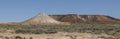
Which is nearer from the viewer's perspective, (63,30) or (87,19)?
(63,30)

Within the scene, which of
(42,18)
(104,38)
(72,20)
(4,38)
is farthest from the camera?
(72,20)

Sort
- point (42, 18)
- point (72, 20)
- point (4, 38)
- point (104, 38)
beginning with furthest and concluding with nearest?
1. point (72, 20)
2. point (42, 18)
3. point (104, 38)
4. point (4, 38)

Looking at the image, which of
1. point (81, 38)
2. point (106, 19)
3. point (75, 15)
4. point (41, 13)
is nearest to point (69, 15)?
point (75, 15)

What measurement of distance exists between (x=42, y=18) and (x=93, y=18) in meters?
46.2

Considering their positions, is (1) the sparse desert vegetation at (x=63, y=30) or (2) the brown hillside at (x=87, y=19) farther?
(2) the brown hillside at (x=87, y=19)

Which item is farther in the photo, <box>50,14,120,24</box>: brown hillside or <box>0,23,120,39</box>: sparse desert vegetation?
<box>50,14,120,24</box>: brown hillside

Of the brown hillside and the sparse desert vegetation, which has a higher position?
the sparse desert vegetation

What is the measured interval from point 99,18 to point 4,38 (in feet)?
474

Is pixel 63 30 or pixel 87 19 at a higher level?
pixel 63 30

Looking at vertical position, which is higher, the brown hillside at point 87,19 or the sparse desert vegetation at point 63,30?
the sparse desert vegetation at point 63,30

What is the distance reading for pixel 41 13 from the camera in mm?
156125

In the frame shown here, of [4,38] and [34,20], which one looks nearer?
[4,38]

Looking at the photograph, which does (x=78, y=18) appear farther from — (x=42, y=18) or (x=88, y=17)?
(x=42, y=18)

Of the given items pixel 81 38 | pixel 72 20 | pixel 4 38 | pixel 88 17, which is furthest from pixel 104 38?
pixel 88 17
